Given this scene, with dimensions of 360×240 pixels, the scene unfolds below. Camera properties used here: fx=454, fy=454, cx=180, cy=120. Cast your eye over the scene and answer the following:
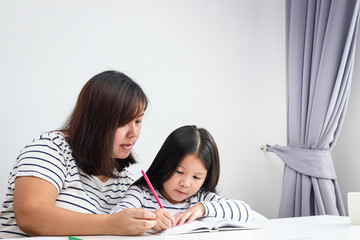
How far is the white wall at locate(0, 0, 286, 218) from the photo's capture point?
6.28 ft

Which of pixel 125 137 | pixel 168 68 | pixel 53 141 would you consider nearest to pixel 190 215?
pixel 125 137

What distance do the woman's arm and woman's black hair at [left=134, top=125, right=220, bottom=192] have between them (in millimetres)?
399

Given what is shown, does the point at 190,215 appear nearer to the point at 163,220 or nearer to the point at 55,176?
the point at 163,220

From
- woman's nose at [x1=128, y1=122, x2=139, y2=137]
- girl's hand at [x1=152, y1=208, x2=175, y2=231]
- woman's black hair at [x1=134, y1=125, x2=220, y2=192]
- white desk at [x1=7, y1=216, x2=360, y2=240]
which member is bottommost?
white desk at [x1=7, y1=216, x2=360, y2=240]

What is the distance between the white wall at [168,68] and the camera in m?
1.92

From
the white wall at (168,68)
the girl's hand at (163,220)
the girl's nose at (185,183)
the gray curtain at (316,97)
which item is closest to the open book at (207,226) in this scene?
the girl's hand at (163,220)

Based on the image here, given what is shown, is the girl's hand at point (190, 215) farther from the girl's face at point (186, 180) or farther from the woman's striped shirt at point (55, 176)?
the woman's striped shirt at point (55, 176)

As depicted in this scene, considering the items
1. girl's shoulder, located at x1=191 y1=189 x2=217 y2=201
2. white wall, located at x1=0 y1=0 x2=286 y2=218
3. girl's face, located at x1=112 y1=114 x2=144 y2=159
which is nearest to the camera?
girl's face, located at x1=112 y1=114 x2=144 y2=159

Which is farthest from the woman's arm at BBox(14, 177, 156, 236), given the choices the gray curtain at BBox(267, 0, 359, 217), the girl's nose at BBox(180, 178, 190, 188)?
the gray curtain at BBox(267, 0, 359, 217)

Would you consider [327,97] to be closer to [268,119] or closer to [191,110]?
[268,119]

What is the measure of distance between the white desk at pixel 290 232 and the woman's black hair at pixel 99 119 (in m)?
0.29

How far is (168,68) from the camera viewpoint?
92.2 inches

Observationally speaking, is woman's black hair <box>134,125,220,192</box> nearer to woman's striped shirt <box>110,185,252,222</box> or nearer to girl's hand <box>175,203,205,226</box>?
woman's striped shirt <box>110,185,252,222</box>

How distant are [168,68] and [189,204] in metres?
0.93
